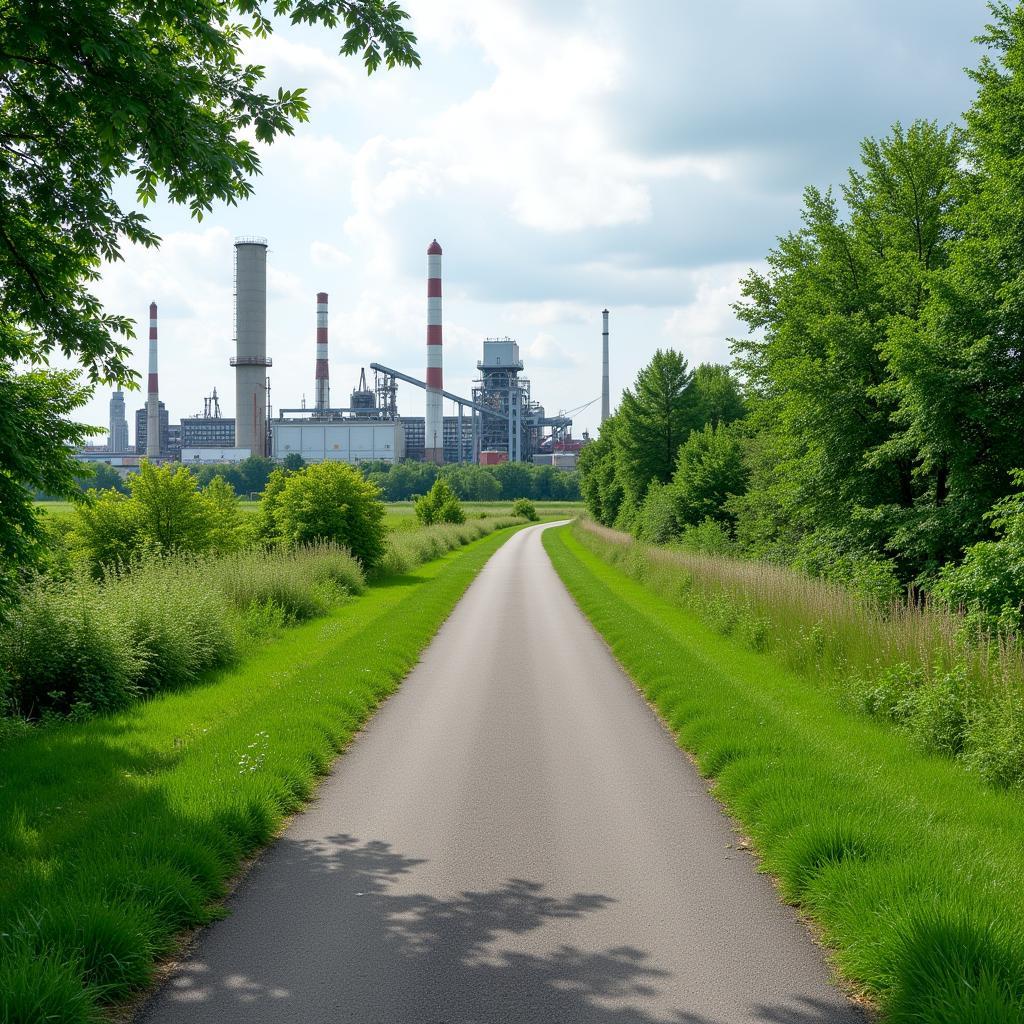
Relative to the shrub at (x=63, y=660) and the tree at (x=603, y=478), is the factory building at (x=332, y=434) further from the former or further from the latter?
the shrub at (x=63, y=660)

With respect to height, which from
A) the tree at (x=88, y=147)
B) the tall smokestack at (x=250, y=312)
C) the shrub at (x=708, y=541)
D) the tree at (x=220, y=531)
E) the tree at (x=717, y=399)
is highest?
the tall smokestack at (x=250, y=312)

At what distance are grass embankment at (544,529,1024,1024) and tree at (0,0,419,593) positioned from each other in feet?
22.7

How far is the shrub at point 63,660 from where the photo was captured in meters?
11.0

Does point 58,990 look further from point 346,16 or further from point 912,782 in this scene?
point 346,16

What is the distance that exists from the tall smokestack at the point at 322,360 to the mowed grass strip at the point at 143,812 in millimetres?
117326

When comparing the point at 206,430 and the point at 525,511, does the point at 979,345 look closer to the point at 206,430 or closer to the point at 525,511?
the point at 525,511

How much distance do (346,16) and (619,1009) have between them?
789 centimetres

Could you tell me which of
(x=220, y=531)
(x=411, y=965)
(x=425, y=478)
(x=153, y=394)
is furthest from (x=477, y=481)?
(x=411, y=965)

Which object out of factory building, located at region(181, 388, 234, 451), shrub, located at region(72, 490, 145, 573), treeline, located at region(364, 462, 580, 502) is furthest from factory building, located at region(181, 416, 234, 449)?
Answer: shrub, located at region(72, 490, 145, 573)

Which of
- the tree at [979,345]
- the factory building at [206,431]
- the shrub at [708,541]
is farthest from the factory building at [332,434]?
the tree at [979,345]

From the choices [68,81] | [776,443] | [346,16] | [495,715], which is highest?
[346,16]

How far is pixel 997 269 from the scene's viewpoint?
17.8m

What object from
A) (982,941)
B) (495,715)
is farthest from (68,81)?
(982,941)

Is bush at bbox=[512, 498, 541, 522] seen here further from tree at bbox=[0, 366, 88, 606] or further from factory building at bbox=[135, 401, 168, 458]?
factory building at bbox=[135, 401, 168, 458]
